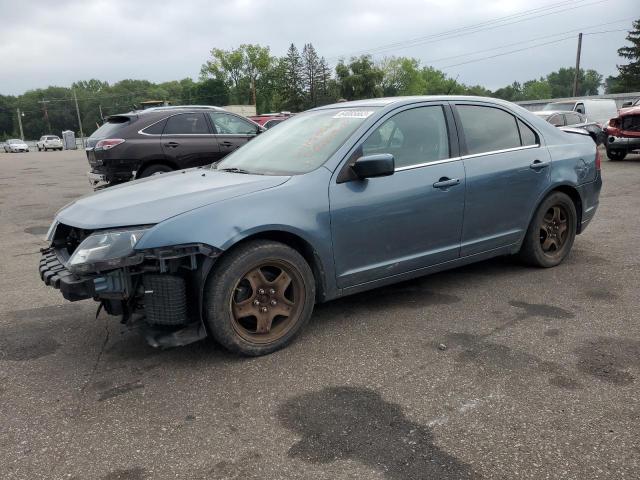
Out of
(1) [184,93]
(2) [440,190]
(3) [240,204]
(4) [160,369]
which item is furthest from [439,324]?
(1) [184,93]

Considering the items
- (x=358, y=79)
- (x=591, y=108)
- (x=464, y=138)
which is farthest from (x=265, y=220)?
(x=358, y=79)

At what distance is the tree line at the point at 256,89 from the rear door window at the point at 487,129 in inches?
3076

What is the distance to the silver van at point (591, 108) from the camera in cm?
1914

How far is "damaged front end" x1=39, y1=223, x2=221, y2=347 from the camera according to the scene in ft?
10.1

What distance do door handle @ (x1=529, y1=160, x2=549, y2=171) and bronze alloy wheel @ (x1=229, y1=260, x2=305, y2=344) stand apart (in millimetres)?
2500

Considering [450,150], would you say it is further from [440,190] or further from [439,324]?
[439,324]

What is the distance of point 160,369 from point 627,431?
257 cm

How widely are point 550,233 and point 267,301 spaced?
10.1ft

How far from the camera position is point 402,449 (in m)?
2.48

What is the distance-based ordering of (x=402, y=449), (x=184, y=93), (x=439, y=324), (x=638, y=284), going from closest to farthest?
(x=402, y=449)
(x=439, y=324)
(x=638, y=284)
(x=184, y=93)

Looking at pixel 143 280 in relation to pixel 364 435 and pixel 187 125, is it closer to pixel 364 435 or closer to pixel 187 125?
pixel 364 435

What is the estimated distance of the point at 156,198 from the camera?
136 inches

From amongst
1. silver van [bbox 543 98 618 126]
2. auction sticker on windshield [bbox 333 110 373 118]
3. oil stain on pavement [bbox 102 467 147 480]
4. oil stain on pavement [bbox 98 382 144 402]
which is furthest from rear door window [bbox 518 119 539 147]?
silver van [bbox 543 98 618 126]

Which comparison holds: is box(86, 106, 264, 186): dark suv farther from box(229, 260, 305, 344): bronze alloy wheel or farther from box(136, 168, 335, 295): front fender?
box(229, 260, 305, 344): bronze alloy wheel
